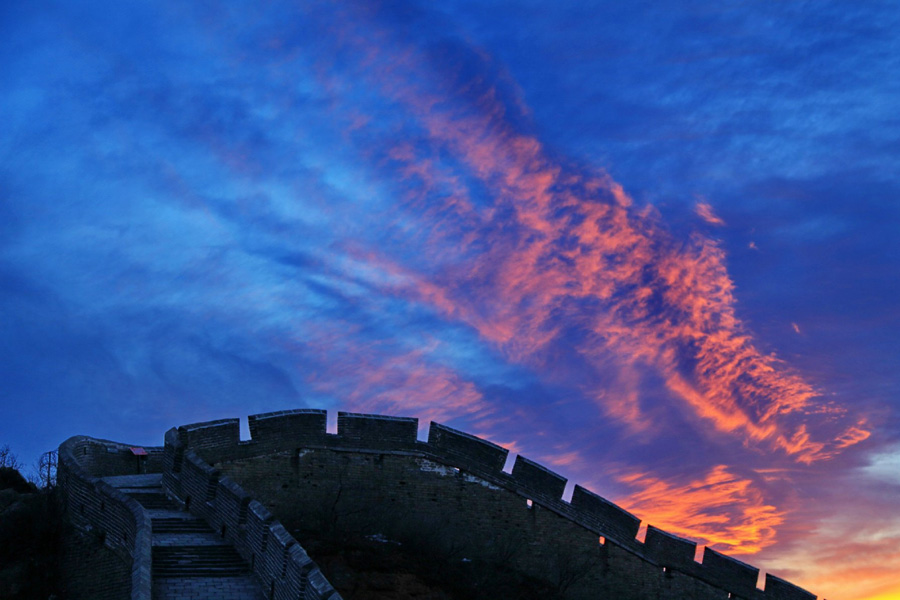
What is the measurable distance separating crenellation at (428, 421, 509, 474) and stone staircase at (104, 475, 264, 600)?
16.5ft

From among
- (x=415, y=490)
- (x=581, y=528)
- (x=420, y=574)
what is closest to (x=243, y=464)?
(x=415, y=490)

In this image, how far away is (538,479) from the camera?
1731cm

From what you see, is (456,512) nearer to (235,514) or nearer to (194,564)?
(235,514)

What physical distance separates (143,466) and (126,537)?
6512 millimetres

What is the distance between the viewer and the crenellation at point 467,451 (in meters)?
17.2

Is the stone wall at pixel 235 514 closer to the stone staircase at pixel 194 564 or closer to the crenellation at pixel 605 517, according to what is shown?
the stone staircase at pixel 194 564

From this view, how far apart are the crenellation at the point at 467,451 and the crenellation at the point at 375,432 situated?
45 cm

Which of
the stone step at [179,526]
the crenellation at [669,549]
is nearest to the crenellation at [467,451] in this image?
the crenellation at [669,549]

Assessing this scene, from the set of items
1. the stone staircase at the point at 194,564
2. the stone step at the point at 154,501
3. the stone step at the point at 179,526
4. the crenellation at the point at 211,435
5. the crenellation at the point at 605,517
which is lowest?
the stone staircase at the point at 194,564

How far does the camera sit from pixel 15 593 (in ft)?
46.2

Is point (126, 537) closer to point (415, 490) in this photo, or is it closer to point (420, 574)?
point (420, 574)

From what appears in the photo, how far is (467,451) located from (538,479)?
1.47m

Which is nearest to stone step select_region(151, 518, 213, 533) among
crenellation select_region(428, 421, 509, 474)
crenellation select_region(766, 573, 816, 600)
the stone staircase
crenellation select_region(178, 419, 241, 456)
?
the stone staircase

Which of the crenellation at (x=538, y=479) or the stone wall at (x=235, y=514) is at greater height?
the crenellation at (x=538, y=479)
